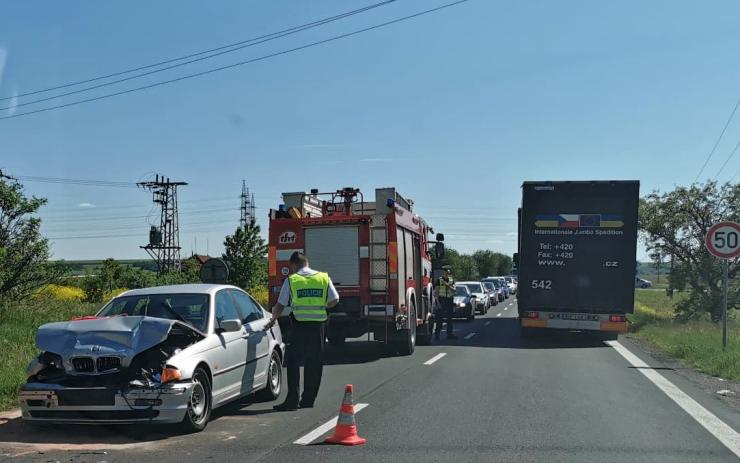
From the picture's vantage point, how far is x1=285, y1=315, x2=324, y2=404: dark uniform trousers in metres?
8.76

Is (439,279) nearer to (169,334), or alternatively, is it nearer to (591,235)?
(591,235)

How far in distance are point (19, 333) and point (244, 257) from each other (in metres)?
18.6

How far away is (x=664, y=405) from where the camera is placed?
924 centimetres

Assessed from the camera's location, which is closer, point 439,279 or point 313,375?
point 313,375

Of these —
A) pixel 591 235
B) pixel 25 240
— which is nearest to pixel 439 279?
pixel 591 235

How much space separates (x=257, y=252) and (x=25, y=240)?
49.1 feet

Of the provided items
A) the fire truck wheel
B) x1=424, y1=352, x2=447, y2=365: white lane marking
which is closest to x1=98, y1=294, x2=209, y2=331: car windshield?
x1=424, y1=352, x2=447, y2=365: white lane marking

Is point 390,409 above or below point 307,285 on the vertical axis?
below

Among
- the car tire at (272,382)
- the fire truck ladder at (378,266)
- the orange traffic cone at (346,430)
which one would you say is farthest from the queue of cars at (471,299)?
the orange traffic cone at (346,430)

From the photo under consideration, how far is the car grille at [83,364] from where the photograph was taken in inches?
277

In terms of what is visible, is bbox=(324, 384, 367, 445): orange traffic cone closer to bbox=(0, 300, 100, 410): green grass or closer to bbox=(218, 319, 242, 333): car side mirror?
bbox=(218, 319, 242, 333): car side mirror

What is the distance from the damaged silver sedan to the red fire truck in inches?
239

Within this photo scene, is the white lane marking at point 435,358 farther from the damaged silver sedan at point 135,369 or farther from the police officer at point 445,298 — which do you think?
the damaged silver sedan at point 135,369

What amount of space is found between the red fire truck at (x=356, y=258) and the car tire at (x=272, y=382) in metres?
4.39
